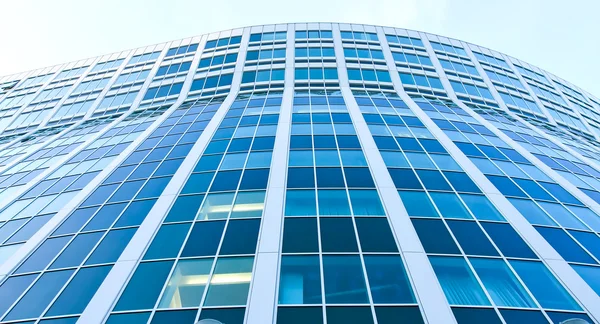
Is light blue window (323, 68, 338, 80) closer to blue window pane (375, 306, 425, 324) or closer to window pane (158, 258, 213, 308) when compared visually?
window pane (158, 258, 213, 308)

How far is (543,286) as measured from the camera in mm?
11844

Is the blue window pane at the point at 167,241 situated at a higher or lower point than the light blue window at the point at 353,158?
lower

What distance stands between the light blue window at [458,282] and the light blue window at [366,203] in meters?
3.17

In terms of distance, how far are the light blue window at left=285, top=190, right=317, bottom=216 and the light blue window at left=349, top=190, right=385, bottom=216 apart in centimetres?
171

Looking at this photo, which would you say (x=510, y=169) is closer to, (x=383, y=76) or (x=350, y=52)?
(x=383, y=76)

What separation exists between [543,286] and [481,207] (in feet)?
15.3

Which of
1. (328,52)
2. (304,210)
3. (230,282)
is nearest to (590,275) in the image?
(304,210)

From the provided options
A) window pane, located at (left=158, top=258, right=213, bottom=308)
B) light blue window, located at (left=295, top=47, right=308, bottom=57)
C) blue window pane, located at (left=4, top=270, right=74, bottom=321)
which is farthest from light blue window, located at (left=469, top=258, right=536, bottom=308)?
light blue window, located at (left=295, top=47, right=308, bottom=57)

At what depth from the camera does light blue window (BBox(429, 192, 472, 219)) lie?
50.3 ft

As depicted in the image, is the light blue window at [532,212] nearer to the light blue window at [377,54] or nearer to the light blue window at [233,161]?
the light blue window at [233,161]

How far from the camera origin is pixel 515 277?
12.2 meters

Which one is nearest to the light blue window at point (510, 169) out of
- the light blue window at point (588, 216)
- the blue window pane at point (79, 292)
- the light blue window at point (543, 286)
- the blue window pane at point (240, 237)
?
the light blue window at point (588, 216)

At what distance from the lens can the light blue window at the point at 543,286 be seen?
1130 centimetres

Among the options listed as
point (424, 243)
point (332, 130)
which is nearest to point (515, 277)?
point (424, 243)
